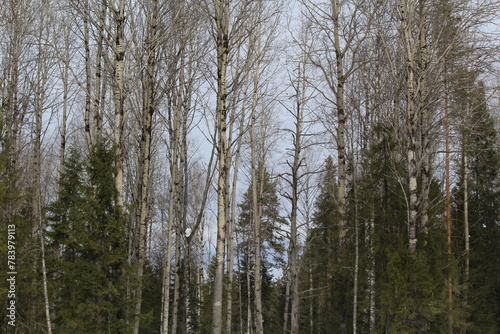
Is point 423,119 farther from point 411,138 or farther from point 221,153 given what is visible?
point 221,153

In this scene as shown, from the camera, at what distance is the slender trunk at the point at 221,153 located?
755 centimetres

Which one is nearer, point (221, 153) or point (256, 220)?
point (221, 153)

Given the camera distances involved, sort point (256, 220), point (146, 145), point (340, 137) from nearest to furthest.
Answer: point (146, 145)
point (340, 137)
point (256, 220)

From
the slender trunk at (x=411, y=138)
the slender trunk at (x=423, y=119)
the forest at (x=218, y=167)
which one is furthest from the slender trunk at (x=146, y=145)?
the slender trunk at (x=423, y=119)

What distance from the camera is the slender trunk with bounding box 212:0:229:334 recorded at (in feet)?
24.8

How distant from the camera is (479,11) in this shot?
805 centimetres

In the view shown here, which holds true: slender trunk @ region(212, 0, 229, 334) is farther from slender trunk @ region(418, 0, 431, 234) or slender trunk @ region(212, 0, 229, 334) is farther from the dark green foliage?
slender trunk @ region(418, 0, 431, 234)

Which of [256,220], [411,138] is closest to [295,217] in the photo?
[256,220]

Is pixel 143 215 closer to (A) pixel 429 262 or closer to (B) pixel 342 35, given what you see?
(A) pixel 429 262

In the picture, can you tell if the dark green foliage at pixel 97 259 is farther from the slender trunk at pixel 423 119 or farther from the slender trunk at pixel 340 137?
the slender trunk at pixel 423 119

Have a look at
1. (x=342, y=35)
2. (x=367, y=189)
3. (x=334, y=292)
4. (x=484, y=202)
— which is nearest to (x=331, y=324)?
(x=334, y=292)

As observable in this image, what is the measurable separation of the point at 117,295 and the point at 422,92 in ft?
23.3

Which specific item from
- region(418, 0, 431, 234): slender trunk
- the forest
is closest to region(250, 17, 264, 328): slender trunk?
the forest

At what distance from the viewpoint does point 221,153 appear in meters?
7.98
